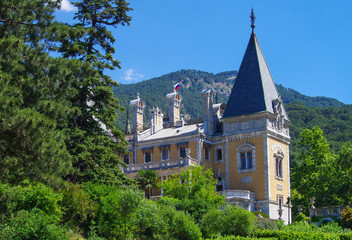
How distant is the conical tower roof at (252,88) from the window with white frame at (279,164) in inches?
159

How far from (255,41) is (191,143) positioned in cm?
1224

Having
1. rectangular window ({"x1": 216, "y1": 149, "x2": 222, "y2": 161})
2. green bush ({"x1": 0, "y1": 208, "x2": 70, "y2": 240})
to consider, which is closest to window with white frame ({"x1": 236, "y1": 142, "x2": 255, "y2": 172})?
rectangular window ({"x1": 216, "y1": 149, "x2": 222, "y2": 161})

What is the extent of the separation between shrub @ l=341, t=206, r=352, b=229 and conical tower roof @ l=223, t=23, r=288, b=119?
37.4ft

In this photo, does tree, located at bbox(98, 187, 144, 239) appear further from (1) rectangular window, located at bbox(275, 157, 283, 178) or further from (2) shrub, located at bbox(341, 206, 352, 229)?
(1) rectangular window, located at bbox(275, 157, 283, 178)

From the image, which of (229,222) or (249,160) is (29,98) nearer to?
(229,222)

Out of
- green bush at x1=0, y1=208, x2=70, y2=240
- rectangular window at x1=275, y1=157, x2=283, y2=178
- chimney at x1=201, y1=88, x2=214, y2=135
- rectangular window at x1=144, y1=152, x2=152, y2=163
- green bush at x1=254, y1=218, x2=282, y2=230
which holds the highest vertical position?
chimney at x1=201, y1=88, x2=214, y2=135

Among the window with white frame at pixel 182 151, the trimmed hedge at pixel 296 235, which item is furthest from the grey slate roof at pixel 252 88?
the trimmed hedge at pixel 296 235

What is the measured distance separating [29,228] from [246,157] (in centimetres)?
2954

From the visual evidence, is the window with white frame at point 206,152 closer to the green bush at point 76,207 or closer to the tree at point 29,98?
the green bush at point 76,207

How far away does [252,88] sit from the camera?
165ft

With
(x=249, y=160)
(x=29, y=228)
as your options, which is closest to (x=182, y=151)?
(x=249, y=160)

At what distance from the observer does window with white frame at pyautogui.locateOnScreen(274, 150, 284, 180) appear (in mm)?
49000

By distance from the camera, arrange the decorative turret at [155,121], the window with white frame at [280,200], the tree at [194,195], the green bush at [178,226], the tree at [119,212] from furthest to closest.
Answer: the decorative turret at [155,121] → the window with white frame at [280,200] → the tree at [194,195] → the green bush at [178,226] → the tree at [119,212]

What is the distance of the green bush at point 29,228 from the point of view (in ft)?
72.6
